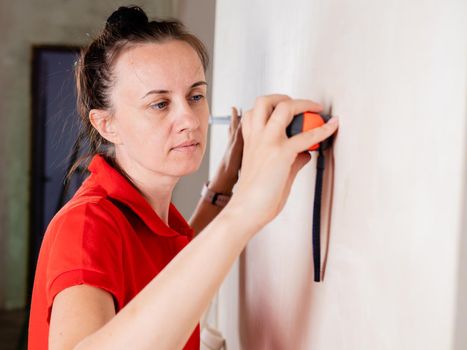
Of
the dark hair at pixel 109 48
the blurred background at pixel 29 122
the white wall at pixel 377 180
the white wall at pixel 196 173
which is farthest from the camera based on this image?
the blurred background at pixel 29 122

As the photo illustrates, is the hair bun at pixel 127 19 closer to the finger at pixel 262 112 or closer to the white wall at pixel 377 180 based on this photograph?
the white wall at pixel 377 180

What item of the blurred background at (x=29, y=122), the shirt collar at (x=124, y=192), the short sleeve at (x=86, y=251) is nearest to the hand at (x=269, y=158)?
the short sleeve at (x=86, y=251)

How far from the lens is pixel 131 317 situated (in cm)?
78

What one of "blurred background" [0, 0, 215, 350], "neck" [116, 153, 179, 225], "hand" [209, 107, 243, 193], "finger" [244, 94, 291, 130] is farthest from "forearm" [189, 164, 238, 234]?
"blurred background" [0, 0, 215, 350]

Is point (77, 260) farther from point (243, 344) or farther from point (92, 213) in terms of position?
point (243, 344)

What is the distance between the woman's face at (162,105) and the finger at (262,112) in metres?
0.28

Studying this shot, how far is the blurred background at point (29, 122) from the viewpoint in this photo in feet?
14.8

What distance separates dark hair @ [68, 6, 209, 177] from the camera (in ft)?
4.18

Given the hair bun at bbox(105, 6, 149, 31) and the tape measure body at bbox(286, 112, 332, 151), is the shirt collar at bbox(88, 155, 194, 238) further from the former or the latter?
the tape measure body at bbox(286, 112, 332, 151)

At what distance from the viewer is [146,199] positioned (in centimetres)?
137

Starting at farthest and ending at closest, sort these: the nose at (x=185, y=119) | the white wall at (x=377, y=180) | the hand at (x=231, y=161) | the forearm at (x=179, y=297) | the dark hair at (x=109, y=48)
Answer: the hand at (x=231, y=161), the dark hair at (x=109, y=48), the nose at (x=185, y=119), the forearm at (x=179, y=297), the white wall at (x=377, y=180)

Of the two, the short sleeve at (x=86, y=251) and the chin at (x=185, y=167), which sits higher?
the chin at (x=185, y=167)

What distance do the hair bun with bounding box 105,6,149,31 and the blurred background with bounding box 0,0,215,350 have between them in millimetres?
3087

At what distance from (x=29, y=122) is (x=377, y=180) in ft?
14.1
